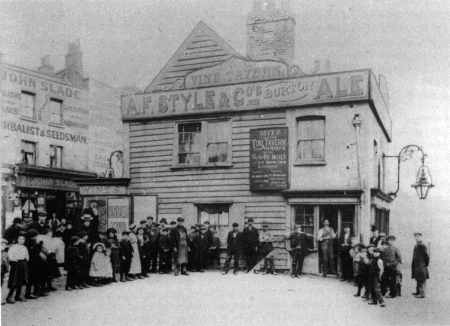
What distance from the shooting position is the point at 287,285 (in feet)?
38.3

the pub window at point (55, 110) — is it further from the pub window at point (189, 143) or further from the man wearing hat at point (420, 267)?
the man wearing hat at point (420, 267)

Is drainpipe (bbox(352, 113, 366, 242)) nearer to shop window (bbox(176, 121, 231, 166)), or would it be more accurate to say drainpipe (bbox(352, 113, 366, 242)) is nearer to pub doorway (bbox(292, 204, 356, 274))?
pub doorway (bbox(292, 204, 356, 274))

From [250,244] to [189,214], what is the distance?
2289 mm

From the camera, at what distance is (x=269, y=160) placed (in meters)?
14.0

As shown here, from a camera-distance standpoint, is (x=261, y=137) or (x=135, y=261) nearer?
(x=135, y=261)

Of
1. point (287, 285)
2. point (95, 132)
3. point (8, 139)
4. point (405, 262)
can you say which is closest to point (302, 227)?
point (287, 285)

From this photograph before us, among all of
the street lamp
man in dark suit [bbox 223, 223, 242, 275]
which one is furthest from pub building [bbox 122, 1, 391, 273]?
the street lamp

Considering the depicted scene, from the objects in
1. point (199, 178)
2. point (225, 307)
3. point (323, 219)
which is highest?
point (199, 178)

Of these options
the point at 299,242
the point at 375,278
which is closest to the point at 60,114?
the point at 299,242

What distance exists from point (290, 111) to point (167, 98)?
3.66m

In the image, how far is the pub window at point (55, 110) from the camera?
19.4 m

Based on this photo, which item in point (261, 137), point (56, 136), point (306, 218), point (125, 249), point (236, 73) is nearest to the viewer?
point (125, 249)

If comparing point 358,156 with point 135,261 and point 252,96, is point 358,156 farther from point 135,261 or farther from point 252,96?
point 135,261

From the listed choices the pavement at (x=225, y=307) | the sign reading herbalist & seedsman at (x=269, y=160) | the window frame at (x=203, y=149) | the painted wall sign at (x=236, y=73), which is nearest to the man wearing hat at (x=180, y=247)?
the pavement at (x=225, y=307)
